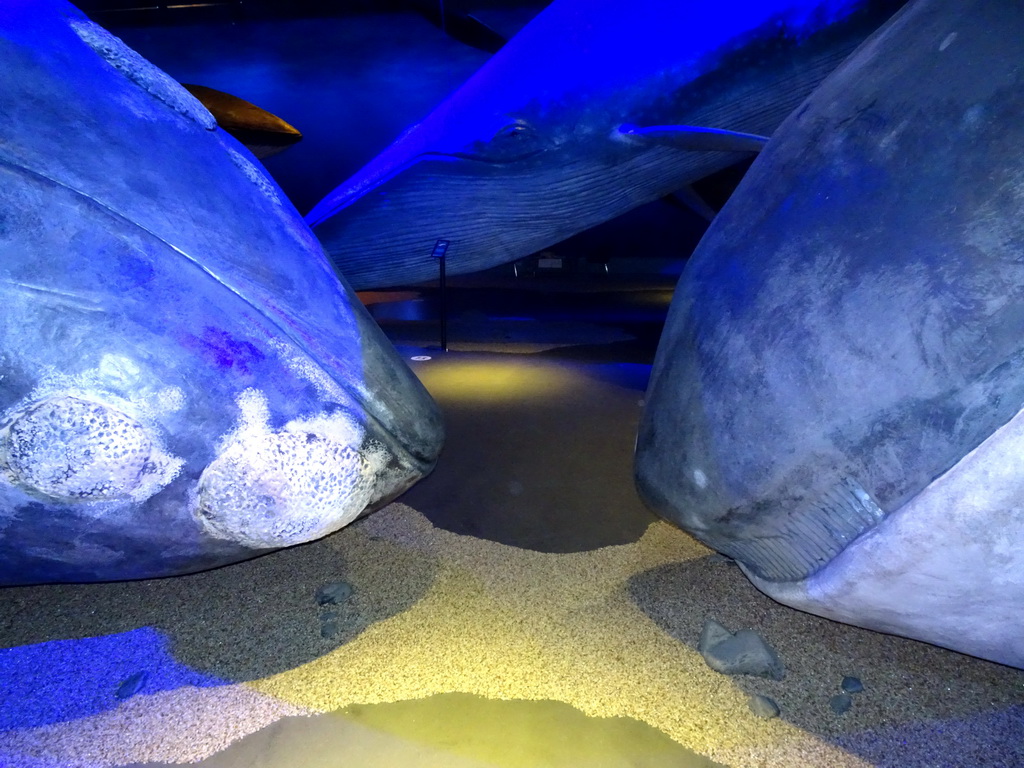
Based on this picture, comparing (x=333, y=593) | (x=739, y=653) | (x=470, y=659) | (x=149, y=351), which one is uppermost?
(x=149, y=351)

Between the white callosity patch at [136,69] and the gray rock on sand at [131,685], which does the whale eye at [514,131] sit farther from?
the gray rock on sand at [131,685]

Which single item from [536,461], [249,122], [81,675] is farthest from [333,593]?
[249,122]

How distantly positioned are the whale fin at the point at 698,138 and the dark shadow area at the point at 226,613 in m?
2.27

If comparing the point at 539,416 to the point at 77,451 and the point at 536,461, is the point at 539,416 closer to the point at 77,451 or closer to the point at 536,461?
the point at 536,461

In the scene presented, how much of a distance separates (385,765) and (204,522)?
621 millimetres

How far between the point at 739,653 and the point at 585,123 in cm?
267

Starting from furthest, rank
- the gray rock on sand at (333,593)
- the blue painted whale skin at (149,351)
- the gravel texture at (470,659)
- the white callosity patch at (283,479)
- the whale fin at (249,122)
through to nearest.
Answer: the whale fin at (249,122) < the gray rock on sand at (333,593) < the gravel texture at (470,659) < the white callosity patch at (283,479) < the blue painted whale skin at (149,351)

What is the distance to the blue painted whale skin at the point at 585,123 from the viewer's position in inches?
123

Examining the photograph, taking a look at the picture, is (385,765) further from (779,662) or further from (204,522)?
(779,662)

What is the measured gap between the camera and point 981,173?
1.04m

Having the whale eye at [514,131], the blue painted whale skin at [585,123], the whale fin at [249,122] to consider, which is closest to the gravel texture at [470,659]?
the blue painted whale skin at [585,123]

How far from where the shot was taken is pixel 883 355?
108 cm

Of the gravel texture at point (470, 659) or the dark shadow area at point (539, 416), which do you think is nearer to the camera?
the gravel texture at point (470, 659)

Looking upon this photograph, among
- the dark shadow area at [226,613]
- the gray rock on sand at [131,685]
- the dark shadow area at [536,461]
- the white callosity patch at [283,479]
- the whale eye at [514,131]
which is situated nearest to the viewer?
the white callosity patch at [283,479]
